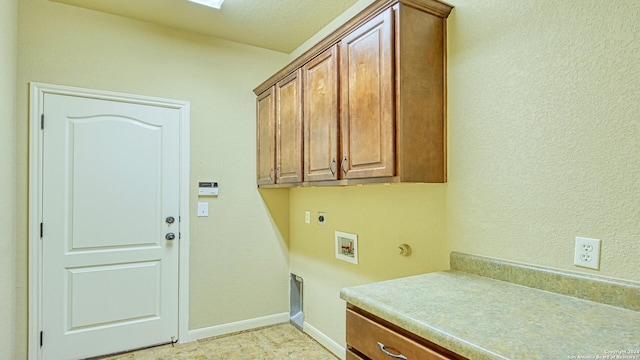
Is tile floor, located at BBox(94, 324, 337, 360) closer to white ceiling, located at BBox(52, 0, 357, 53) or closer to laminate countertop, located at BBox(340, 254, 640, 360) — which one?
laminate countertop, located at BBox(340, 254, 640, 360)

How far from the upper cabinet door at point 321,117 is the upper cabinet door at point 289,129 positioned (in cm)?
9

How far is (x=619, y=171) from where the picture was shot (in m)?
1.14

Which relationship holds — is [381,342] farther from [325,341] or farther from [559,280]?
[325,341]

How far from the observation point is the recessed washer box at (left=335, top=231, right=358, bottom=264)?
2.39m

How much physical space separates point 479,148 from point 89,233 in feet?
8.83

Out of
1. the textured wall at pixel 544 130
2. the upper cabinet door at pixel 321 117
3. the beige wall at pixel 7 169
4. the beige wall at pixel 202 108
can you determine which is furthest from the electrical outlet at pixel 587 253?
the beige wall at pixel 7 169

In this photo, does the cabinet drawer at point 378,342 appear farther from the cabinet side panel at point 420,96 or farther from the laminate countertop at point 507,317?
the cabinet side panel at point 420,96

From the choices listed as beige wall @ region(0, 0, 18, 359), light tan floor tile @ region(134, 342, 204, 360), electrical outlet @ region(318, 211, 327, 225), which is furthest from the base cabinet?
beige wall @ region(0, 0, 18, 359)

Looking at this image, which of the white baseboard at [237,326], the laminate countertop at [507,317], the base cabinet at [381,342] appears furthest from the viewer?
the white baseboard at [237,326]

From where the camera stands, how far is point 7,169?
6.86 feet

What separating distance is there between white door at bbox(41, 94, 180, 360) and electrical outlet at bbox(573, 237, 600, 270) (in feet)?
8.73

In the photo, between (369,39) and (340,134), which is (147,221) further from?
(369,39)

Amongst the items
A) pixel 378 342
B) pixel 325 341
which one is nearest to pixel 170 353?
pixel 325 341

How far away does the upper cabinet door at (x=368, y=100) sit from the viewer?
5.32 ft
